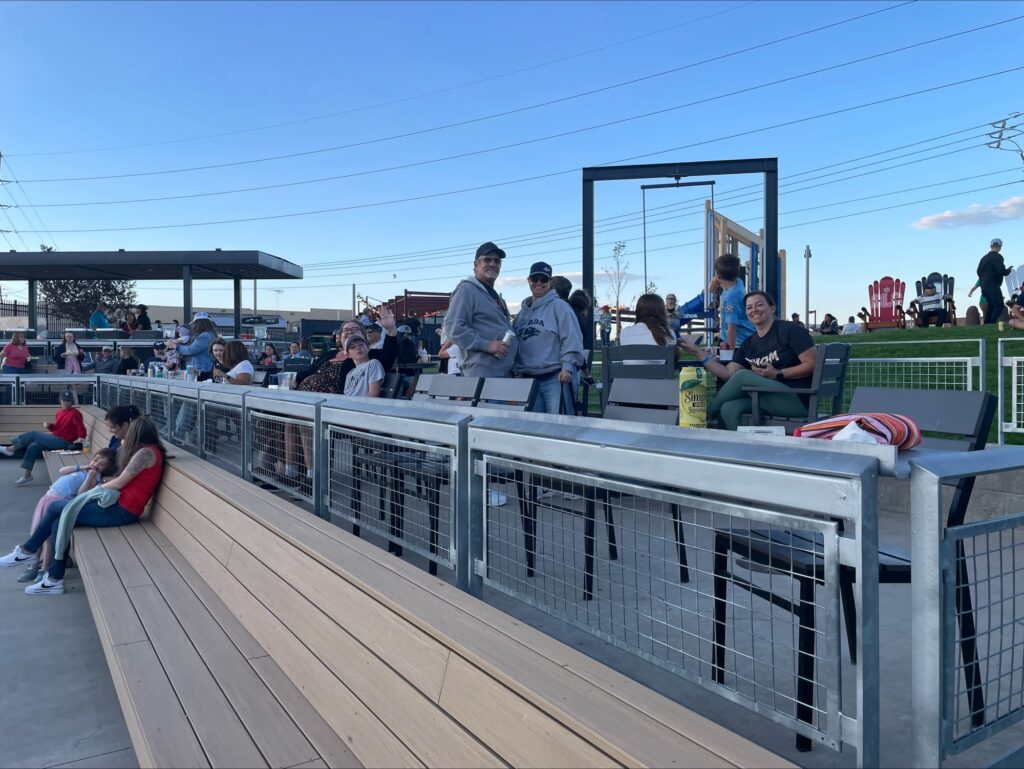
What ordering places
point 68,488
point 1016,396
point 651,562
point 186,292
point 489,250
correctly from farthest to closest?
point 186,292
point 1016,396
point 68,488
point 489,250
point 651,562

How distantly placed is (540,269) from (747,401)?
1.74 m

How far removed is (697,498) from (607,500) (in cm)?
50

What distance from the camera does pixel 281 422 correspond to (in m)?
4.29

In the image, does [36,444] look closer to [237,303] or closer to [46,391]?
[46,391]

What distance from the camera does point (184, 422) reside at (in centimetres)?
697

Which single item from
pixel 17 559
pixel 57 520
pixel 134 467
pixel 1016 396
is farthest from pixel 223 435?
pixel 1016 396

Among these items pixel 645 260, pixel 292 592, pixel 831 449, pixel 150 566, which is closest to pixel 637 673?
pixel 292 592

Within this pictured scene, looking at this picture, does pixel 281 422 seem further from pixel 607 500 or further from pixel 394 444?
pixel 607 500

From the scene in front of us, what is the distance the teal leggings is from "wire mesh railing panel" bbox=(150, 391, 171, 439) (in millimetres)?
5249

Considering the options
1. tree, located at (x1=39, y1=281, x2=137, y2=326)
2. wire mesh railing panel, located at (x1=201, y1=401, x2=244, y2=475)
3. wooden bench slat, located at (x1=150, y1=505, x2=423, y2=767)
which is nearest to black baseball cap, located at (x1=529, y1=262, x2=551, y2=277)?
wire mesh railing panel, located at (x1=201, y1=401, x2=244, y2=475)

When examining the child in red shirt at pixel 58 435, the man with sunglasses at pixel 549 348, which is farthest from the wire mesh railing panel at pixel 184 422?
the child in red shirt at pixel 58 435

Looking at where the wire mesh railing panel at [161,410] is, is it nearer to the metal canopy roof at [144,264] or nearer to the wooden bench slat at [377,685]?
the wooden bench slat at [377,685]

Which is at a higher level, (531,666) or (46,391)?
(46,391)

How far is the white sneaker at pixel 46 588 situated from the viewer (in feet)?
16.3
